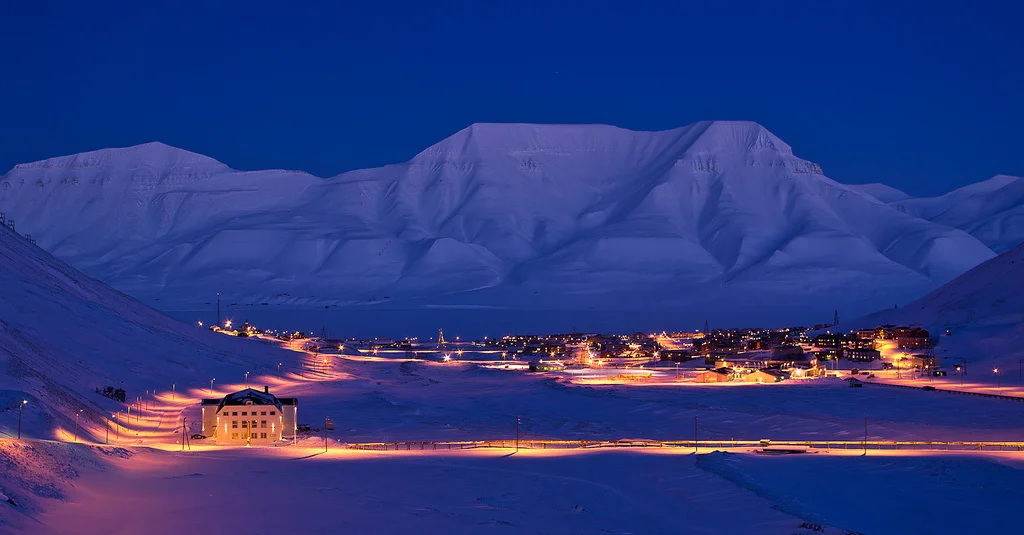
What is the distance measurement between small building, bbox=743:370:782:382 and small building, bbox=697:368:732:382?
120cm

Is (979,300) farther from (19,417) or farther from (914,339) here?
(19,417)

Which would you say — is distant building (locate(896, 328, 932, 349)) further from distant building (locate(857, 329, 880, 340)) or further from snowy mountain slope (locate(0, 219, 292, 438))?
snowy mountain slope (locate(0, 219, 292, 438))

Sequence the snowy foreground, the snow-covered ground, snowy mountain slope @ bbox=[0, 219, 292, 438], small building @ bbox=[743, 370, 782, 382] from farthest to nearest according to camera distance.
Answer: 1. small building @ bbox=[743, 370, 782, 382]
2. snowy mountain slope @ bbox=[0, 219, 292, 438]
3. the snow-covered ground
4. the snowy foreground

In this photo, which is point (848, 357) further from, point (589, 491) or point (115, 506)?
point (115, 506)

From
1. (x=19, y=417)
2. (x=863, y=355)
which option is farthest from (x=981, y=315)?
(x=19, y=417)

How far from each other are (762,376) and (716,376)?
126 inches

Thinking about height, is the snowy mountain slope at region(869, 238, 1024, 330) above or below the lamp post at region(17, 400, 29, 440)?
above

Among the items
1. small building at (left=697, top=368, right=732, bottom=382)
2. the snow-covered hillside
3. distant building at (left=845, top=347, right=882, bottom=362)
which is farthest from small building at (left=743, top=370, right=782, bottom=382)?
the snow-covered hillside

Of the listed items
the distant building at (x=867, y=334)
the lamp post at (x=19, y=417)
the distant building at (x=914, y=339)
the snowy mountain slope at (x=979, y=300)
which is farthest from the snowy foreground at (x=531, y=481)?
the distant building at (x=867, y=334)

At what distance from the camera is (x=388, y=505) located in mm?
32344

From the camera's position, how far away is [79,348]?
2432 inches

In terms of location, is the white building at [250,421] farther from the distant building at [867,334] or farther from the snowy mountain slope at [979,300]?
the distant building at [867,334]

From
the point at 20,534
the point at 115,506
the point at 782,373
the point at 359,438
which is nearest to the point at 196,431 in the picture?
the point at 359,438

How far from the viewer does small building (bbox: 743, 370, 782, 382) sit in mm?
79875
